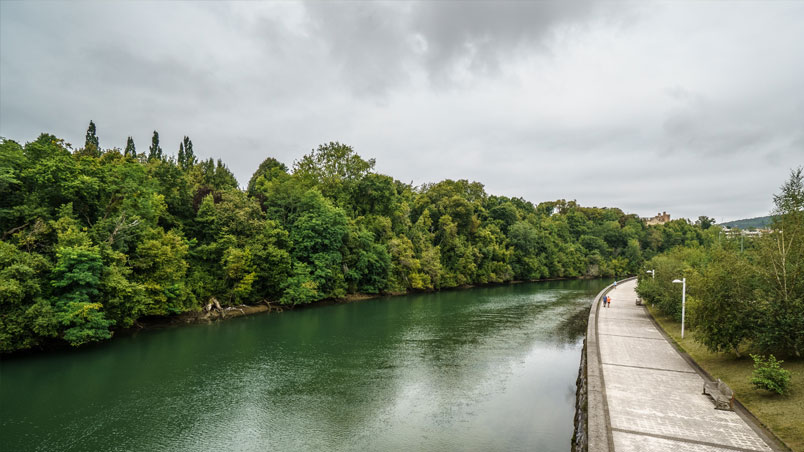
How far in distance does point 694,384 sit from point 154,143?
6627cm

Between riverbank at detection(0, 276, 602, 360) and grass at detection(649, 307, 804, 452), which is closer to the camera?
grass at detection(649, 307, 804, 452)

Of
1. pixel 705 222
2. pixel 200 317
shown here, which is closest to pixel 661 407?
pixel 200 317

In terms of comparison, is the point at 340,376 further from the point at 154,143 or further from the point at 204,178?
the point at 154,143

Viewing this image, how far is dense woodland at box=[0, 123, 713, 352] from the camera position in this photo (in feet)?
65.5

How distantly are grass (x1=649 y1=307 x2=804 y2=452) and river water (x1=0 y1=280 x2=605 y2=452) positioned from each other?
466cm

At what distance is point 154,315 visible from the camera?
28047 millimetres

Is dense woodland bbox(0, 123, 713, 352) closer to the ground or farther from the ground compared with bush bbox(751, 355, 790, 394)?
farther from the ground

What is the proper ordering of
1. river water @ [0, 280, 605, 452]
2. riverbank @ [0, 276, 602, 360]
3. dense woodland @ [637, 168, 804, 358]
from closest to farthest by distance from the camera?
river water @ [0, 280, 605, 452] → dense woodland @ [637, 168, 804, 358] → riverbank @ [0, 276, 602, 360]

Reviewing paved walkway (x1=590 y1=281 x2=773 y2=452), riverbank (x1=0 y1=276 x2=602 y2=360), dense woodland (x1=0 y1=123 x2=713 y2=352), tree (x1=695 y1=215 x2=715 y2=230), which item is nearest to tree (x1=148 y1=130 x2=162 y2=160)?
dense woodland (x1=0 y1=123 x2=713 y2=352)

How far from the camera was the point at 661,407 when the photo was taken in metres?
11.0

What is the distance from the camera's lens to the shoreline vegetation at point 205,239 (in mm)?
19953

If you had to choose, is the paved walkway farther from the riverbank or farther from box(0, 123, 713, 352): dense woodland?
the riverbank

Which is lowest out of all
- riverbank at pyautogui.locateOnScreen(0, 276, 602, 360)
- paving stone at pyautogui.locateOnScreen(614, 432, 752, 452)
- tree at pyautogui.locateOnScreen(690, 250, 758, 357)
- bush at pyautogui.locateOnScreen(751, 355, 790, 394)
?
riverbank at pyautogui.locateOnScreen(0, 276, 602, 360)

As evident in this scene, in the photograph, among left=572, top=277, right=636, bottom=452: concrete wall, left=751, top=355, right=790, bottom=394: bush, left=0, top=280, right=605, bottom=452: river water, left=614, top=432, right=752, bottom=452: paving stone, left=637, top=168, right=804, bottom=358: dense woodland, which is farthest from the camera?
left=637, top=168, right=804, bottom=358: dense woodland
